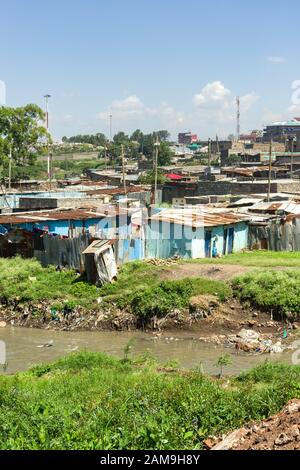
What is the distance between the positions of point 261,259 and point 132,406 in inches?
400

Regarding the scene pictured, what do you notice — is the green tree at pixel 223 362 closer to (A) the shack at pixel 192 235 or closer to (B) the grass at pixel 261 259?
(B) the grass at pixel 261 259

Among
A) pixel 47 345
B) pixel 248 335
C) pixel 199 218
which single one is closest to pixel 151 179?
pixel 199 218

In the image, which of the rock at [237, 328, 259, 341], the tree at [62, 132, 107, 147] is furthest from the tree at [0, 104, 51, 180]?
the tree at [62, 132, 107, 147]

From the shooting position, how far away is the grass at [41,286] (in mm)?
16406

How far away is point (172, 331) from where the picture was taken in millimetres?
14961

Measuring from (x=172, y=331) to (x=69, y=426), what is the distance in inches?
293

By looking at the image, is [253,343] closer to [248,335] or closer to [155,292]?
[248,335]

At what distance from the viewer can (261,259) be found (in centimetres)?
1792

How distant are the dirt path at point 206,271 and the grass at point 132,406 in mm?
5617

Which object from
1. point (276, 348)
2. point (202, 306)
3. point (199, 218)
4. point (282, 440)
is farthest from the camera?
point (199, 218)

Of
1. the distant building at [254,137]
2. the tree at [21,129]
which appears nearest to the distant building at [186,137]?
the distant building at [254,137]

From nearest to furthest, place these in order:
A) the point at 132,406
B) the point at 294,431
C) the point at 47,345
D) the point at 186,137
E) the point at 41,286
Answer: the point at 294,431 → the point at 132,406 → the point at 47,345 → the point at 41,286 → the point at 186,137

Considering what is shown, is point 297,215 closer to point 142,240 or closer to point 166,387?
point 142,240

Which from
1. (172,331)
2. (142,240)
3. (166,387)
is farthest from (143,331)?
(166,387)
